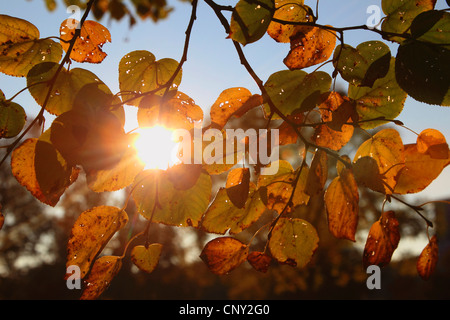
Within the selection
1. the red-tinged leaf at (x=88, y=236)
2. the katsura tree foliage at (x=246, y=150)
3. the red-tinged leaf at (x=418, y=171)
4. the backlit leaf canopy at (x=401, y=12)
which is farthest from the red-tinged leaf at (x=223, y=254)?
the backlit leaf canopy at (x=401, y=12)

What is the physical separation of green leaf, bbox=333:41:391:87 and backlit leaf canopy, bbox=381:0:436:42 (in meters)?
0.02

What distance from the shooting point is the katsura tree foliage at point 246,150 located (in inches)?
16.7

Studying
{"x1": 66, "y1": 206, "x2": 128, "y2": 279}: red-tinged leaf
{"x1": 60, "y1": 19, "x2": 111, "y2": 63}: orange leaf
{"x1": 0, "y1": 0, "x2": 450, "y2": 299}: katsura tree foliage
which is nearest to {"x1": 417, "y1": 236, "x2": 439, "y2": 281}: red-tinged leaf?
{"x1": 0, "y1": 0, "x2": 450, "y2": 299}: katsura tree foliage

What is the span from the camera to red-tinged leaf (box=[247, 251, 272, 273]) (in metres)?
0.55

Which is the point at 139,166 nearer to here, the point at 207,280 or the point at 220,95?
the point at 220,95

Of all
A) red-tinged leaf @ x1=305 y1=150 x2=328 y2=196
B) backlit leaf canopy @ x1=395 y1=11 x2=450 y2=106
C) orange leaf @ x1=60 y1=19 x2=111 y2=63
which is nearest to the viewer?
backlit leaf canopy @ x1=395 y1=11 x2=450 y2=106

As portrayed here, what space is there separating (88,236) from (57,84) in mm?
243

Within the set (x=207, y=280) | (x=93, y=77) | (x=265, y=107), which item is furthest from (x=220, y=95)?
(x=207, y=280)

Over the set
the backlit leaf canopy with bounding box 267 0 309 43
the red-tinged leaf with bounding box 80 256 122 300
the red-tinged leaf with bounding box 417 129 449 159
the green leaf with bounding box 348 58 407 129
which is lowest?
the red-tinged leaf with bounding box 80 256 122 300

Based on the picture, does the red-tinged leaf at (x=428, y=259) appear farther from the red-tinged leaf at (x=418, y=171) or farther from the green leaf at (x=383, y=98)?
the green leaf at (x=383, y=98)

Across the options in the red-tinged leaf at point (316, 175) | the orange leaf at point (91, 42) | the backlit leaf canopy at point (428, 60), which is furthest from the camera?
the orange leaf at point (91, 42)

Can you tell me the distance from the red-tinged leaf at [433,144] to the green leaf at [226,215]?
0.26m

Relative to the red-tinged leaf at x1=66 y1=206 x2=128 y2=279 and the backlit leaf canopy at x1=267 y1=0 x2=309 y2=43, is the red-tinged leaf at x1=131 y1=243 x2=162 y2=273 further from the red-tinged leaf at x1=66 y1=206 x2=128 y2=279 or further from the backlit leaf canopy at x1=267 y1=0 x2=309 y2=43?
the backlit leaf canopy at x1=267 y1=0 x2=309 y2=43

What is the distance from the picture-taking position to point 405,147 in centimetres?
52
